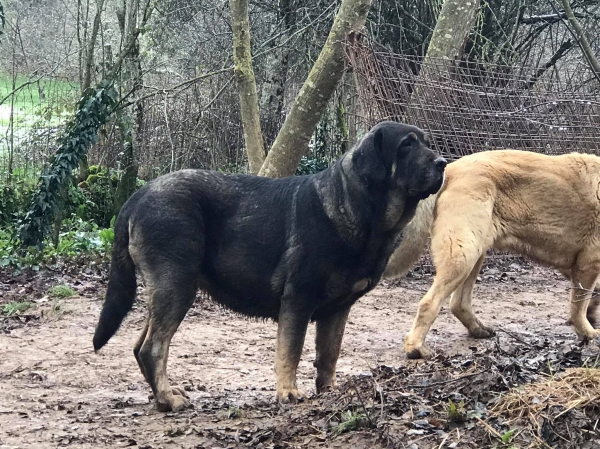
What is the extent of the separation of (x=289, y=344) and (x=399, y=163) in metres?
1.46

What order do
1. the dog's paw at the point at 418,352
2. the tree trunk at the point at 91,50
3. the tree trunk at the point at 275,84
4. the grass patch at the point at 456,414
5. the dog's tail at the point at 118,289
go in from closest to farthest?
the grass patch at the point at 456,414 → the dog's tail at the point at 118,289 → the dog's paw at the point at 418,352 → the tree trunk at the point at 91,50 → the tree trunk at the point at 275,84

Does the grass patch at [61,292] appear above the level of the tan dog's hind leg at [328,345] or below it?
below

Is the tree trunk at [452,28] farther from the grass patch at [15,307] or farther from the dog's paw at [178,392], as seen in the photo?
the dog's paw at [178,392]

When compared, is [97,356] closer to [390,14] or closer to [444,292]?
[444,292]

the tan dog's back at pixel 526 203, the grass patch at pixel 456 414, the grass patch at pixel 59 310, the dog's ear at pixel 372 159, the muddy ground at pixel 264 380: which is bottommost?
the grass patch at pixel 59 310

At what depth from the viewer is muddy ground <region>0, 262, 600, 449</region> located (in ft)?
12.9

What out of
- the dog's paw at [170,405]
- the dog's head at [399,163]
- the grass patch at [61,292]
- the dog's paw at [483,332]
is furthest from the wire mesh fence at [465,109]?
the dog's paw at [170,405]

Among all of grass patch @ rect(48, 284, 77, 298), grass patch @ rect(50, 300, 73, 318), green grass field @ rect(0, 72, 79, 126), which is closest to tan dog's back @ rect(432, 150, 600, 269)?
grass patch @ rect(50, 300, 73, 318)

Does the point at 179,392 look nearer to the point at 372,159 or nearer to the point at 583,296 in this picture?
the point at 372,159

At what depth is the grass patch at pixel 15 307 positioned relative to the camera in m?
7.89

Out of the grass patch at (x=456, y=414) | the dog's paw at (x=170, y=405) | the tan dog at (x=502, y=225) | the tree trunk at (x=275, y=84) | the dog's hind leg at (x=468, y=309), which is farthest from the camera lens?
the tree trunk at (x=275, y=84)

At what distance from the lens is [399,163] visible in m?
5.02

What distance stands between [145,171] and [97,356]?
25.2ft

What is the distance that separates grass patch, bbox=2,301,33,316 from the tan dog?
409 cm
